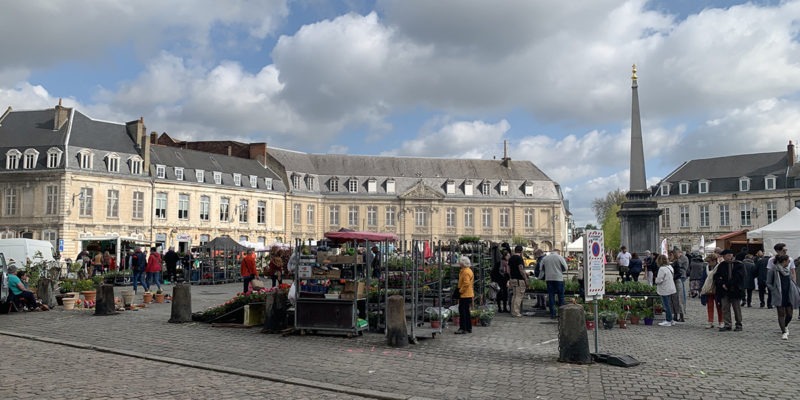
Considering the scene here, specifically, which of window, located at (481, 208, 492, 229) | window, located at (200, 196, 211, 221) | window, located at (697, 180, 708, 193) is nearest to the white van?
window, located at (200, 196, 211, 221)

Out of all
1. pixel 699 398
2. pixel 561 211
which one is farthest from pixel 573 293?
pixel 561 211

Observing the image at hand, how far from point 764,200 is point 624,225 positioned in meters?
45.5

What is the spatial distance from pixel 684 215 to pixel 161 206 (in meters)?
53.7

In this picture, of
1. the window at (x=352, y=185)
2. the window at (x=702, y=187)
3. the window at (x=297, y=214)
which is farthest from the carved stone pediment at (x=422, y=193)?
the window at (x=702, y=187)

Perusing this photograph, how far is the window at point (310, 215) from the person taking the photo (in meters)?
66.7

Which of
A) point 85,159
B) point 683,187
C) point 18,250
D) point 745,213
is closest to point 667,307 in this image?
point 18,250

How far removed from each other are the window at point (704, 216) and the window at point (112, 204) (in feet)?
189

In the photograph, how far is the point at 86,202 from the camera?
4991 cm

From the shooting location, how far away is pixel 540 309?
18.0 meters

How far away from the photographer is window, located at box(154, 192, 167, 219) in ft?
177

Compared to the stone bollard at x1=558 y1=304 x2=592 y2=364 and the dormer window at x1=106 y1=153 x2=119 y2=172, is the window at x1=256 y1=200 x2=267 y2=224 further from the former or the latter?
the stone bollard at x1=558 y1=304 x2=592 y2=364

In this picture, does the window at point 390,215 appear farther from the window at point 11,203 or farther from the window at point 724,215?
the window at point 724,215

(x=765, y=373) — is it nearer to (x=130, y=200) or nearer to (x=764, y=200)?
(x=130, y=200)

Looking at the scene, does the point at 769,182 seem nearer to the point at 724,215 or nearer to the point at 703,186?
the point at 724,215
